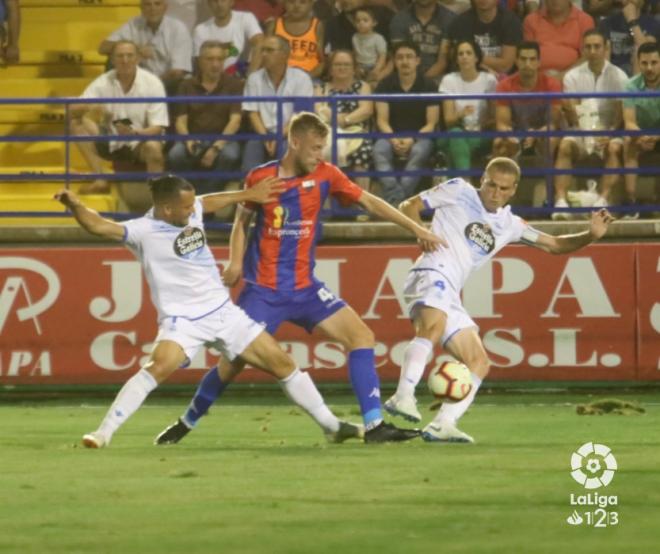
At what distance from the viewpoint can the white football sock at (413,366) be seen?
11.5 meters

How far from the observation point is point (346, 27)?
18.1 meters

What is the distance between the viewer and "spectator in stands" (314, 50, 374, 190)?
16.7 meters

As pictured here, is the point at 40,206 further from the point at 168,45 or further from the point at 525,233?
the point at 525,233

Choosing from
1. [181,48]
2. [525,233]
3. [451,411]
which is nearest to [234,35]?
[181,48]

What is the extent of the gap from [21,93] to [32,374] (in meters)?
3.93

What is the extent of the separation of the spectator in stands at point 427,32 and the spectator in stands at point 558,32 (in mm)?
819

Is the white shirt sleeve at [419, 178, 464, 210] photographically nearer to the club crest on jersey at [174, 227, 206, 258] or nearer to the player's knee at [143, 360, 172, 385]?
the club crest on jersey at [174, 227, 206, 258]

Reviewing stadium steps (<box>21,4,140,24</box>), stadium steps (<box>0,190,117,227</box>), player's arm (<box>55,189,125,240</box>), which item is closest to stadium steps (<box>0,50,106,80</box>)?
stadium steps (<box>21,4,140,24</box>)

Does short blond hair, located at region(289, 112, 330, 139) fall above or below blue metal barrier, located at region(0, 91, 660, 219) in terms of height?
above

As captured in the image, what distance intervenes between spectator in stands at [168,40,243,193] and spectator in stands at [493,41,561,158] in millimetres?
2389

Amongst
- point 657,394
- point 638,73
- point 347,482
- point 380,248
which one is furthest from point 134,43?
point 347,482

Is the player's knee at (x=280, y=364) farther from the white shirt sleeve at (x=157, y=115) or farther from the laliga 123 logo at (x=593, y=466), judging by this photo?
the white shirt sleeve at (x=157, y=115)

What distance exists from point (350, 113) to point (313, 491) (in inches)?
326

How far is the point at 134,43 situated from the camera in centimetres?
1778
